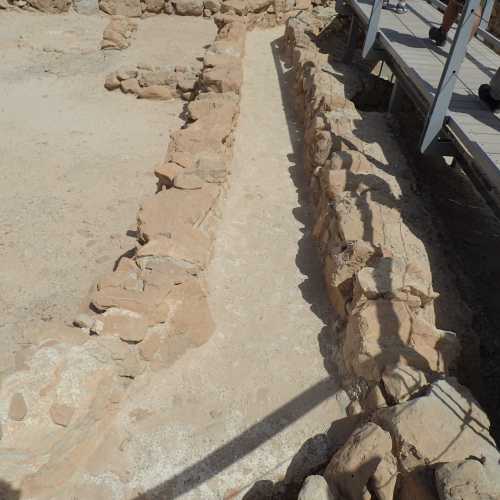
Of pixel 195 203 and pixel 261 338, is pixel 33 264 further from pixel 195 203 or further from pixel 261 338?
pixel 261 338

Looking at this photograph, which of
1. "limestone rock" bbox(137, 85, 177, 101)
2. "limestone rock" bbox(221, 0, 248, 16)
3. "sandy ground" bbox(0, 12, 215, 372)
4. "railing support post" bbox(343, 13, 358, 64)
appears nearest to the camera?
"sandy ground" bbox(0, 12, 215, 372)

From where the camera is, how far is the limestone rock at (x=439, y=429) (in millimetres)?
2492

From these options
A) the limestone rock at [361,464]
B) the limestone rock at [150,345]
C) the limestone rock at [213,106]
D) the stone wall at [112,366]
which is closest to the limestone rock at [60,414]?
the stone wall at [112,366]

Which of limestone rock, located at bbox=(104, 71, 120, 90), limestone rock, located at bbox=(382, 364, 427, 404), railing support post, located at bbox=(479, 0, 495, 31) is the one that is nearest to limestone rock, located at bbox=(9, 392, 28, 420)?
limestone rock, located at bbox=(382, 364, 427, 404)

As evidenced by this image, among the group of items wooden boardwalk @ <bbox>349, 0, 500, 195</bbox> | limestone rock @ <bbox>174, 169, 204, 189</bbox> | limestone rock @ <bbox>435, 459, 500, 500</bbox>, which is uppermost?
wooden boardwalk @ <bbox>349, 0, 500, 195</bbox>

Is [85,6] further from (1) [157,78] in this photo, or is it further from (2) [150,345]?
(2) [150,345]

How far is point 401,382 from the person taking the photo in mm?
3006

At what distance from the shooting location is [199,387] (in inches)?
142

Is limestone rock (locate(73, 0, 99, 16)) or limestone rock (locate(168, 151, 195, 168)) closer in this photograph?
limestone rock (locate(168, 151, 195, 168))

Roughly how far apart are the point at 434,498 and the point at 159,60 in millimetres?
10106

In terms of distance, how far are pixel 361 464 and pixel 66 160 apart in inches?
227

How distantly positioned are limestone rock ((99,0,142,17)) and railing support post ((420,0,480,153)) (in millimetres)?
10779

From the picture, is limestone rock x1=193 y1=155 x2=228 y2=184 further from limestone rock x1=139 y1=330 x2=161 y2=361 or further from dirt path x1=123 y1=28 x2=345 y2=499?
limestone rock x1=139 y1=330 x2=161 y2=361

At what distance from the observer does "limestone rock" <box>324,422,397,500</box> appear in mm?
2514
